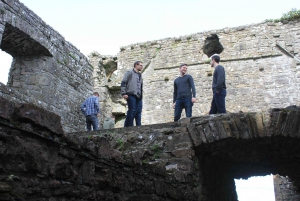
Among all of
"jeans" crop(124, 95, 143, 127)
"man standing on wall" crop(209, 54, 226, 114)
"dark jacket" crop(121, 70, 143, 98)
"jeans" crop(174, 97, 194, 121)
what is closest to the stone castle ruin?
"jeans" crop(174, 97, 194, 121)

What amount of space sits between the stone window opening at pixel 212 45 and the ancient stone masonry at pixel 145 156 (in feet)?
19.9

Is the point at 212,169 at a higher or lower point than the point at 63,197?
higher

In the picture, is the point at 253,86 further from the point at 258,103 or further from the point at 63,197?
the point at 63,197

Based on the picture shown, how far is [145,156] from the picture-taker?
4457 millimetres

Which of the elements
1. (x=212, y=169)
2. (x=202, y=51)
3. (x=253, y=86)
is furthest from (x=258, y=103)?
(x=212, y=169)

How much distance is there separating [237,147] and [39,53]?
14.3ft

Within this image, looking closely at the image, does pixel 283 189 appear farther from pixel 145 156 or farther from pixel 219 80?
pixel 145 156

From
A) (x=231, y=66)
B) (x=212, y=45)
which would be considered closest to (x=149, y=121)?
(x=231, y=66)

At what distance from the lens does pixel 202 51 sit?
467 inches

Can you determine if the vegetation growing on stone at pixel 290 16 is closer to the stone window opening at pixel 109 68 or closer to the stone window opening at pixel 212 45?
the stone window opening at pixel 212 45

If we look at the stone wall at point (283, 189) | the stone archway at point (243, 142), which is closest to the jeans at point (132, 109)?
the stone archway at point (243, 142)

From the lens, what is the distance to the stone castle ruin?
1693mm

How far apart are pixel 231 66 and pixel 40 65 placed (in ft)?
23.8

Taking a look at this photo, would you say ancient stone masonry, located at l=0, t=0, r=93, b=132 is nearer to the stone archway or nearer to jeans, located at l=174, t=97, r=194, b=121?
jeans, located at l=174, t=97, r=194, b=121
